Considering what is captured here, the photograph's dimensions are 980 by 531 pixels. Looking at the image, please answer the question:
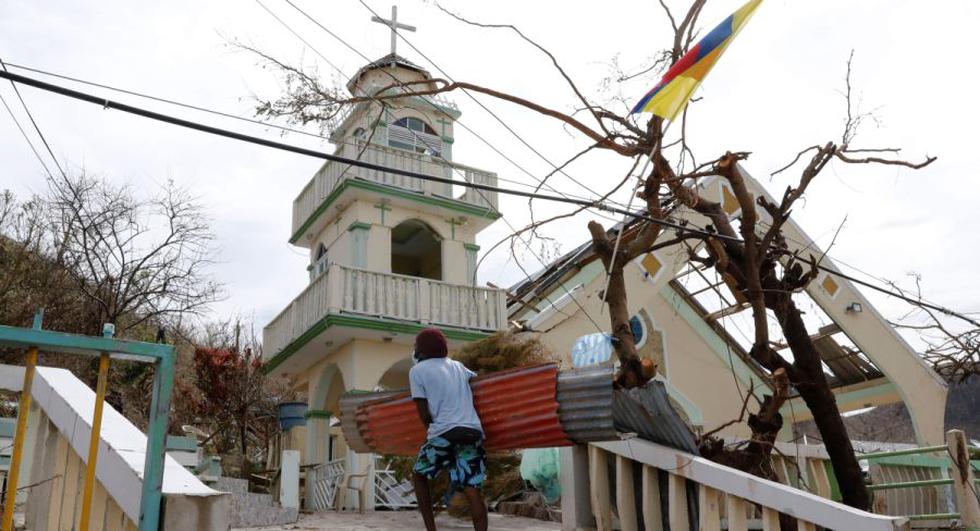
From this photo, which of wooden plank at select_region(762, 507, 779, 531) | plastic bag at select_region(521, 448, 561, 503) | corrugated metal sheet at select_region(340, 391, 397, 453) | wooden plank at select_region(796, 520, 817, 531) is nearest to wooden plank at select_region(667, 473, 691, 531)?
wooden plank at select_region(762, 507, 779, 531)

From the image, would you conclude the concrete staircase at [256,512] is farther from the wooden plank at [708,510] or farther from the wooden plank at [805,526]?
the wooden plank at [805,526]

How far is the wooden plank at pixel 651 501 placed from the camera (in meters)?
4.60

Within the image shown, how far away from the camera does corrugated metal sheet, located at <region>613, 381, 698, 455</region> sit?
15.4ft

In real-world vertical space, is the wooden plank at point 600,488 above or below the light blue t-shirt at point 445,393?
below

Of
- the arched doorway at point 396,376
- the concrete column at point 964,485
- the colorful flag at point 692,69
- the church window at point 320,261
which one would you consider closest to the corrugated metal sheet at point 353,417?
the colorful flag at point 692,69

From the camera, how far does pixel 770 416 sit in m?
5.36

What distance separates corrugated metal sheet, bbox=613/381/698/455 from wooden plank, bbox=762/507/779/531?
61cm

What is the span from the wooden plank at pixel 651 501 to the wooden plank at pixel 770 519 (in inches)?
26.3

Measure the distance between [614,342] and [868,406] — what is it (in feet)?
46.1

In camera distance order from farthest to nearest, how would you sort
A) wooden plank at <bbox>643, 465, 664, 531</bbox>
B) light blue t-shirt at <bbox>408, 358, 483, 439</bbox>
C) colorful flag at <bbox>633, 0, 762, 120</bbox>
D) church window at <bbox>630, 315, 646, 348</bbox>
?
church window at <bbox>630, 315, 646, 348</bbox> < colorful flag at <bbox>633, 0, 762, 120</bbox> < light blue t-shirt at <bbox>408, 358, 483, 439</bbox> < wooden plank at <bbox>643, 465, 664, 531</bbox>

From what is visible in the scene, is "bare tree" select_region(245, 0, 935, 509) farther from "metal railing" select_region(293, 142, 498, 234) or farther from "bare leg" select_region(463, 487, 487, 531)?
"metal railing" select_region(293, 142, 498, 234)

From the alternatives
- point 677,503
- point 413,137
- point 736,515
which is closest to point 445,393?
point 677,503

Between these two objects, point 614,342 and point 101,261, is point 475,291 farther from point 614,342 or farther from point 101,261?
point 614,342

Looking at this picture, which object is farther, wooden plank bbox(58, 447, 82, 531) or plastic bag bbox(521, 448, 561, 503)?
plastic bag bbox(521, 448, 561, 503)
